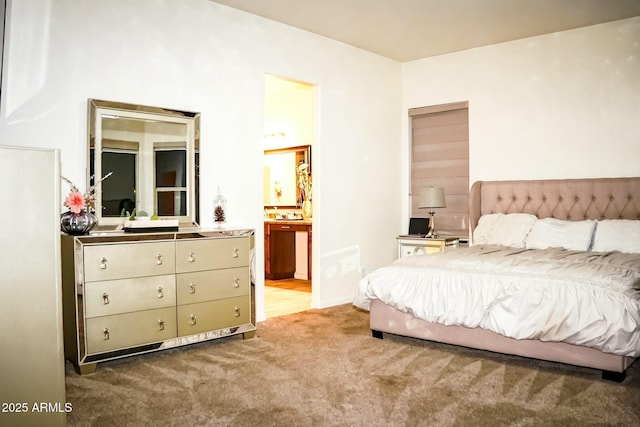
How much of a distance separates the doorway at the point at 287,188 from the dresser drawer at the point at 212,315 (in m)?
2.38

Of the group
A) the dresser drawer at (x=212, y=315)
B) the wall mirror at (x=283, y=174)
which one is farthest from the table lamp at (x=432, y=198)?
the dresser drawer at (x=212, y=315)

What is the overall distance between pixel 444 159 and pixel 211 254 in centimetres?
318

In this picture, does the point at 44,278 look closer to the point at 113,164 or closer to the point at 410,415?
the point at 410,415

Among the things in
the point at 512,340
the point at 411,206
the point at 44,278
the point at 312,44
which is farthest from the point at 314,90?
the point at 44,278

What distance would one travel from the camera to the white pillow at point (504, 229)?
4.61 meters

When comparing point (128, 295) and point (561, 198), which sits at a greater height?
point (561, 198)

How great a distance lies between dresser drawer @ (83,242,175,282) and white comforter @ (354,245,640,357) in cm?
146

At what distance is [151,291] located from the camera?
11.1 ft

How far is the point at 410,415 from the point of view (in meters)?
2.46

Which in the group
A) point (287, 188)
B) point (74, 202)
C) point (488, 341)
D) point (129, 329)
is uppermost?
point (287, 188)

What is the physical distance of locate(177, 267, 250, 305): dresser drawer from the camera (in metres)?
3.56

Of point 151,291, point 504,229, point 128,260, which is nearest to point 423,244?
point 504,229

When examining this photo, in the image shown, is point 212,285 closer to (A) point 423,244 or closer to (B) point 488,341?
(B) point 488,341

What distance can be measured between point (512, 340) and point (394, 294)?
844 millimetres
